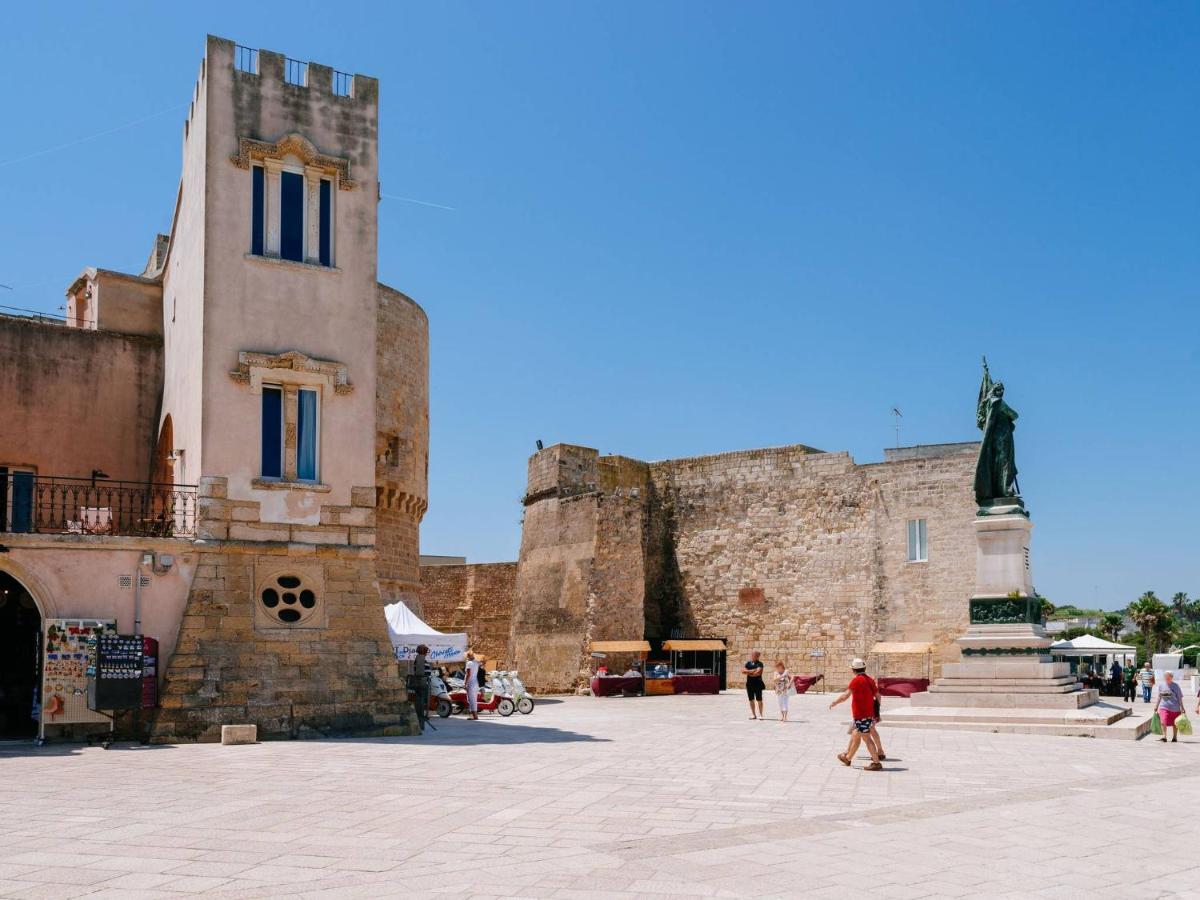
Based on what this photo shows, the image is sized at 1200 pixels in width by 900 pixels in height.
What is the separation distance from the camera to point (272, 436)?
53.1ft

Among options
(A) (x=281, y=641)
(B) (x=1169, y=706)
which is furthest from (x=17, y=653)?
(B) (x=1169, y=706)

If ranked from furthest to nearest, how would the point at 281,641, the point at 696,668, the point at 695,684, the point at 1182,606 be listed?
1. the point at 1182,606
2. the point at 696,668
3. the point at 695,684
4. the point at 281,641

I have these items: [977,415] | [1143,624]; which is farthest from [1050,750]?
[1143,624]

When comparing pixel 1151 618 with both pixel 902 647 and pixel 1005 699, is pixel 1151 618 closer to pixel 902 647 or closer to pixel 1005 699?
pixel 902 647

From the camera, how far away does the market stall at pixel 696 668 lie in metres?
30.2

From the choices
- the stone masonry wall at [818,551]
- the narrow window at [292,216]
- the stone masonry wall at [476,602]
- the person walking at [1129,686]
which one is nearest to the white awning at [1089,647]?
the person walking at [1129,686]

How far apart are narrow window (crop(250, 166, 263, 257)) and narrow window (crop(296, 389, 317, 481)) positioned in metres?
2.27

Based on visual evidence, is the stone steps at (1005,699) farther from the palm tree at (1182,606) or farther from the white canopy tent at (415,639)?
the palm tree at (1182,606)

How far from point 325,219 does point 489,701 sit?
31.2 ft

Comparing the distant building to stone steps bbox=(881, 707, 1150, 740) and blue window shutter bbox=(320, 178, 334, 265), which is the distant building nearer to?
blue window shutter bbox=(320, 178, 334, 265)

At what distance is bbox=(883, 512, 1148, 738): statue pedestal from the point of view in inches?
701

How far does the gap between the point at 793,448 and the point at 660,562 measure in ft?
19.3

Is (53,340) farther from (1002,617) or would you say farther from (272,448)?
(1002,617)

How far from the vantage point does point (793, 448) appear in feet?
107
